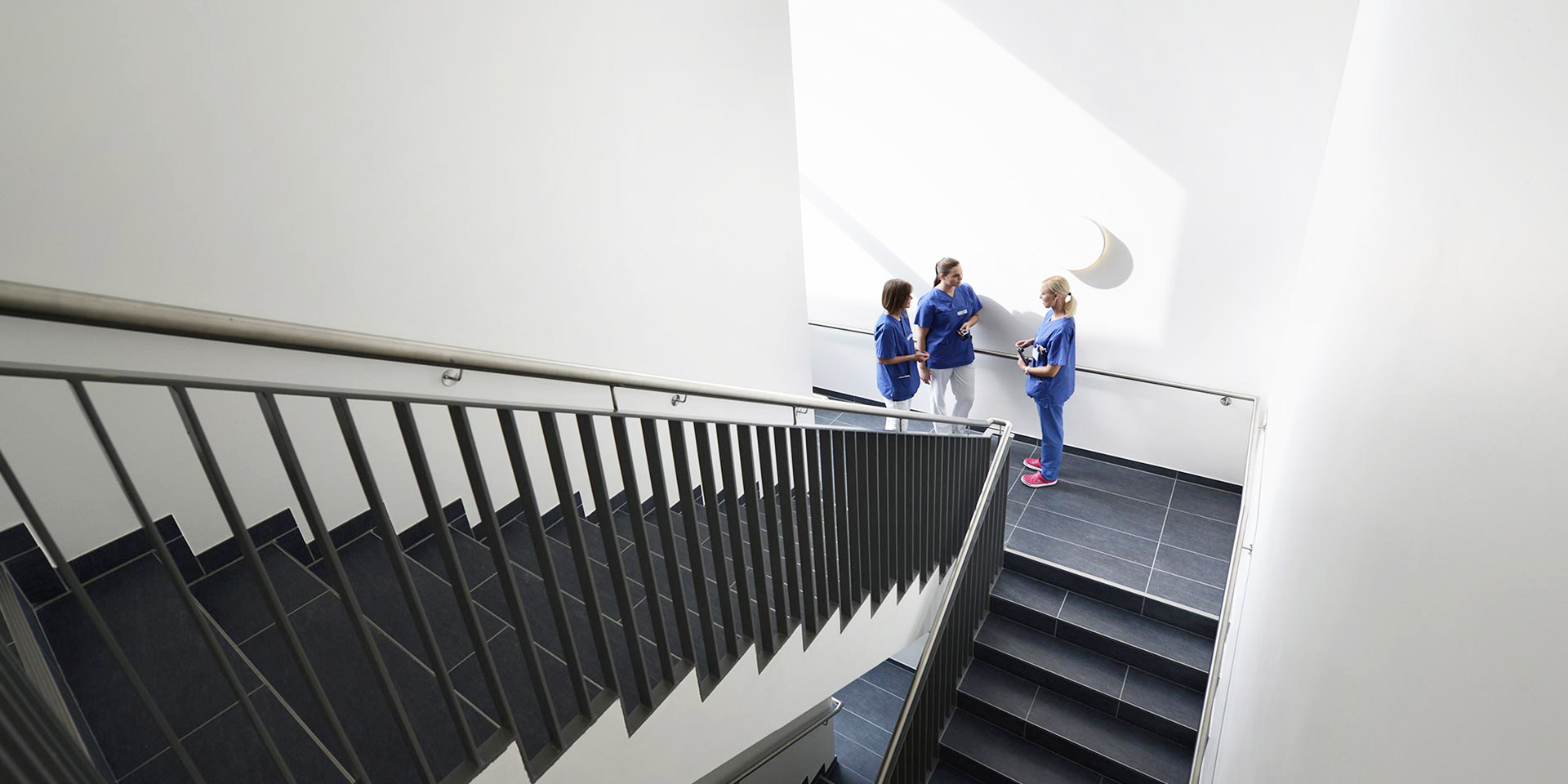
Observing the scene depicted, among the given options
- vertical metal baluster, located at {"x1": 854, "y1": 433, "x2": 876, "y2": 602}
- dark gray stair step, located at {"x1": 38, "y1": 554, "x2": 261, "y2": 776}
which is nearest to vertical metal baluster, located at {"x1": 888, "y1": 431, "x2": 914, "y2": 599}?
vertical metal baluster, located at {"x1": 854, "y1": 433, "x2": 876, "y2": 602}

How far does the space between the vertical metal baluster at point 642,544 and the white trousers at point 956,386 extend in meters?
4.50

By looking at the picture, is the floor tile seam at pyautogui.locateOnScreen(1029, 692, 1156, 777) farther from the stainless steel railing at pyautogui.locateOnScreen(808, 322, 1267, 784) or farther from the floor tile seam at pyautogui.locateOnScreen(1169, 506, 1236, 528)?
the floor tile seam at pyautogui.locateOnScreen(1169, 506, 1236, 528)

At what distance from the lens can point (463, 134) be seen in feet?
9.47

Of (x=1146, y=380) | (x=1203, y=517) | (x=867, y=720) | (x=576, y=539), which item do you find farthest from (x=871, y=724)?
(x=576, y=539)

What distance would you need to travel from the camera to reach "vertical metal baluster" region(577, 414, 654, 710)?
1.86 meters

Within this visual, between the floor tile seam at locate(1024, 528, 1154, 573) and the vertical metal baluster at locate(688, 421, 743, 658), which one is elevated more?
the vertical metal baluster at locate(688, 421, 743, 658)

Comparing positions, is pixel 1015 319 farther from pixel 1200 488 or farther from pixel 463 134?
pixel 463 134

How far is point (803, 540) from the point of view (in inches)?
110

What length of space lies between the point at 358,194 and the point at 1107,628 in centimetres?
517

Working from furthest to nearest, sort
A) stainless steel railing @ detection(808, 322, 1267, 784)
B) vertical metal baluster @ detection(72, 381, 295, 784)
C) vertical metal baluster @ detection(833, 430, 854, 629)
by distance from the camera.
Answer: stainless steel railing @ detection(808, 322, 1267, 784)
vertical metal baluster @ detection(833, 430, 854, 629)
vertical metal baluster @ detection(72, 381, 295, 784)

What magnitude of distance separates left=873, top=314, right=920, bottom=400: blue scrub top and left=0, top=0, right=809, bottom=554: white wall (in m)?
2.12

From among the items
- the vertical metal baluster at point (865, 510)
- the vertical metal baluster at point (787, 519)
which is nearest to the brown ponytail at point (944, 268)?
the vertical metal baluster at point (865, 510)

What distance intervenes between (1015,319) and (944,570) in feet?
8.08

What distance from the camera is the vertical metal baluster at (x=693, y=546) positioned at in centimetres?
214
